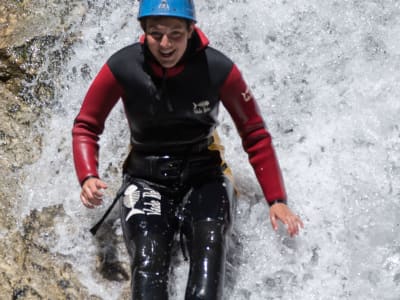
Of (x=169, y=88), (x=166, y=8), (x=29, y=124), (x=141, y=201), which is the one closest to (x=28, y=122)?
(x=29, y=124)

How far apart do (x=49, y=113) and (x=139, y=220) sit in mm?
1174

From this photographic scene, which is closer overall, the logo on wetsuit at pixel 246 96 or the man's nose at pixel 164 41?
the man's nose at pixel 164 41

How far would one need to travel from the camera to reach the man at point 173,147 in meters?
2.80

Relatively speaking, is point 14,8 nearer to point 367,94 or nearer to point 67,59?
point 67,59

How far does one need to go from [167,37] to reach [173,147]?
1.77 ft

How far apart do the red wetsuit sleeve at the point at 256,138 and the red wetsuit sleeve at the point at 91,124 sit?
47 centimetres

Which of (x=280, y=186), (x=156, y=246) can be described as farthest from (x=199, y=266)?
(x=280, y=186)

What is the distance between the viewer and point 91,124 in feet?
9.76

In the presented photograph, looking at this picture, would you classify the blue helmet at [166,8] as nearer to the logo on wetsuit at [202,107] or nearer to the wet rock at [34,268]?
the logo on wetsuit at [202,107]

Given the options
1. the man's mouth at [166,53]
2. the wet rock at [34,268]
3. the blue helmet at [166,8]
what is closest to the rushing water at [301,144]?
the wet rock at [34,268]

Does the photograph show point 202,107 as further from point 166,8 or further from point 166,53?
point 166,8

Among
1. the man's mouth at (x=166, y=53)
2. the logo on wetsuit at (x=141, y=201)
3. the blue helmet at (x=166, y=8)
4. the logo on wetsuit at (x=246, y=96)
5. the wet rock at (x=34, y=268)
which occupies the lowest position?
the wet rock at (x=34, y=268)

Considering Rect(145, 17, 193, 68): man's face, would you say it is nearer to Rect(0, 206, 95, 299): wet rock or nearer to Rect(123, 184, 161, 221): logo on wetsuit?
Rect(123, 184, 161, 221): logo on wetsuit

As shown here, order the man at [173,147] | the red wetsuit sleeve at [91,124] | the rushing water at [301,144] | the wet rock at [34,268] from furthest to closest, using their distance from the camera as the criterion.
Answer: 1. the rushing water at [301,144]
2. the wet rock at [34,268]
3. the red wetsuit sleeve at [91,124]
4. the man at [173,147]
